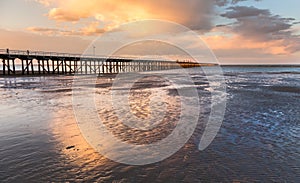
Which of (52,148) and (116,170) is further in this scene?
(52,148)

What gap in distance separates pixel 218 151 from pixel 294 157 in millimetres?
1568

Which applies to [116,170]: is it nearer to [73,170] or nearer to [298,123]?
[73,170]

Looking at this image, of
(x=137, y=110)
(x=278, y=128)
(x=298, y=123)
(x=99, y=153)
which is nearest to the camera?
(x=99, y=153)

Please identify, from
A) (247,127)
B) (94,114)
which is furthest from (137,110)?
(247,127)

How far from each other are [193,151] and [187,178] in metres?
1.39

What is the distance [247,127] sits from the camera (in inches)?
278

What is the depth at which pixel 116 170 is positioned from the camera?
13.2 feet

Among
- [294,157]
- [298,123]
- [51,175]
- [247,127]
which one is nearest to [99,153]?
[51,175]

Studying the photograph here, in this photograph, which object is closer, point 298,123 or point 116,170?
point 116,170

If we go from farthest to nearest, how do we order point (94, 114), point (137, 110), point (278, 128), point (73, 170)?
point (137, 110) < point (94, 114) < point (278, 128) < point (73, 170)

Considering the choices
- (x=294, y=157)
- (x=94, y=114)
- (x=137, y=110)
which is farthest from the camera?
(x=137, y=110)

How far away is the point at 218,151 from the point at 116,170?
246 centimetres

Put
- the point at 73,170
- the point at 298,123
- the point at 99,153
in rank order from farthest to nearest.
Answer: the point at 298,123 → the point at 99,153 → the point at 73,170

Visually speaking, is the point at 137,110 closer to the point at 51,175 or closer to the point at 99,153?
the point at 99,153
